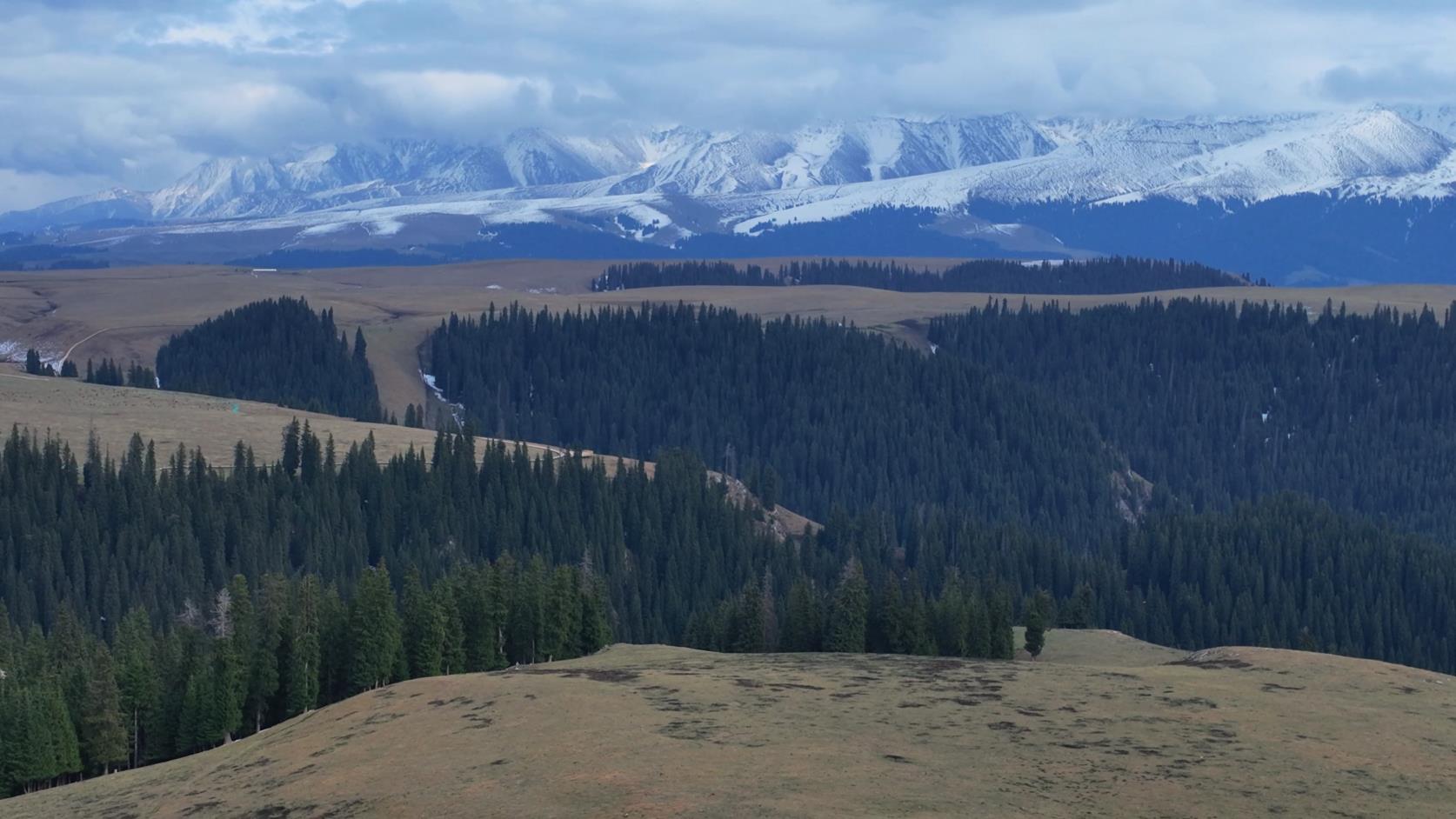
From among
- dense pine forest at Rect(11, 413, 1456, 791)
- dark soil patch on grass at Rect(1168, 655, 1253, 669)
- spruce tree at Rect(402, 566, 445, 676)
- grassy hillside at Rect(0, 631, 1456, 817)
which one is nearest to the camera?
grassy hillside at Rect(0, 631, 1456, 817)

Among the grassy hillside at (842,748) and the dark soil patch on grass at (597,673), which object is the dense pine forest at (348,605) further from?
the dark soil patch on grass at (597,673)

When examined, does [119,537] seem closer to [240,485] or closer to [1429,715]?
[240,485]

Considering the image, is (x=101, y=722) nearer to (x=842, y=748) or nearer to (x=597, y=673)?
(x=597, y=673)

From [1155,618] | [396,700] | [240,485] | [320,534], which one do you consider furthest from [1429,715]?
[240,485]

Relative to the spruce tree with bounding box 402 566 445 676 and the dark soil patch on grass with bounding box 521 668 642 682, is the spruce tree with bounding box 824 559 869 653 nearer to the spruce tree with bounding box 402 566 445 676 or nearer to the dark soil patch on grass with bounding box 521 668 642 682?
the spruce tree with bounding box 402 566 445 676

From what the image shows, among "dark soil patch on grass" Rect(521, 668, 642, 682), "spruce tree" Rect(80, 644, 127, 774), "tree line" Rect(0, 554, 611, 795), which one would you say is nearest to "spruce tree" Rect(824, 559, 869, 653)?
"tree line" Rect(0, 554, 611, 795)

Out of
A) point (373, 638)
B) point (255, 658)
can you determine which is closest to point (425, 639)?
point (373, 638)

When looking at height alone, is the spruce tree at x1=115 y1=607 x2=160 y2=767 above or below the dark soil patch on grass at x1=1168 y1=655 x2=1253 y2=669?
below

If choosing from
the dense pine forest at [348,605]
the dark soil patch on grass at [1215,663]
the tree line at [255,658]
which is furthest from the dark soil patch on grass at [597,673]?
the dark soil patch on grass at [1215,663]

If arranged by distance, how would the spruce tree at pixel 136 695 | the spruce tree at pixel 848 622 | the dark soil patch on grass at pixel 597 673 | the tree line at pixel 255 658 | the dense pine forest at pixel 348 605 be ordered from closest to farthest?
the dark soil patch on grass at pixel 597 673
the tree line at pixel 255 658
the spruce tree at pixel 136 695
the dense pine forest at pixel 348 605
the spruce tree at pixel 848 622
